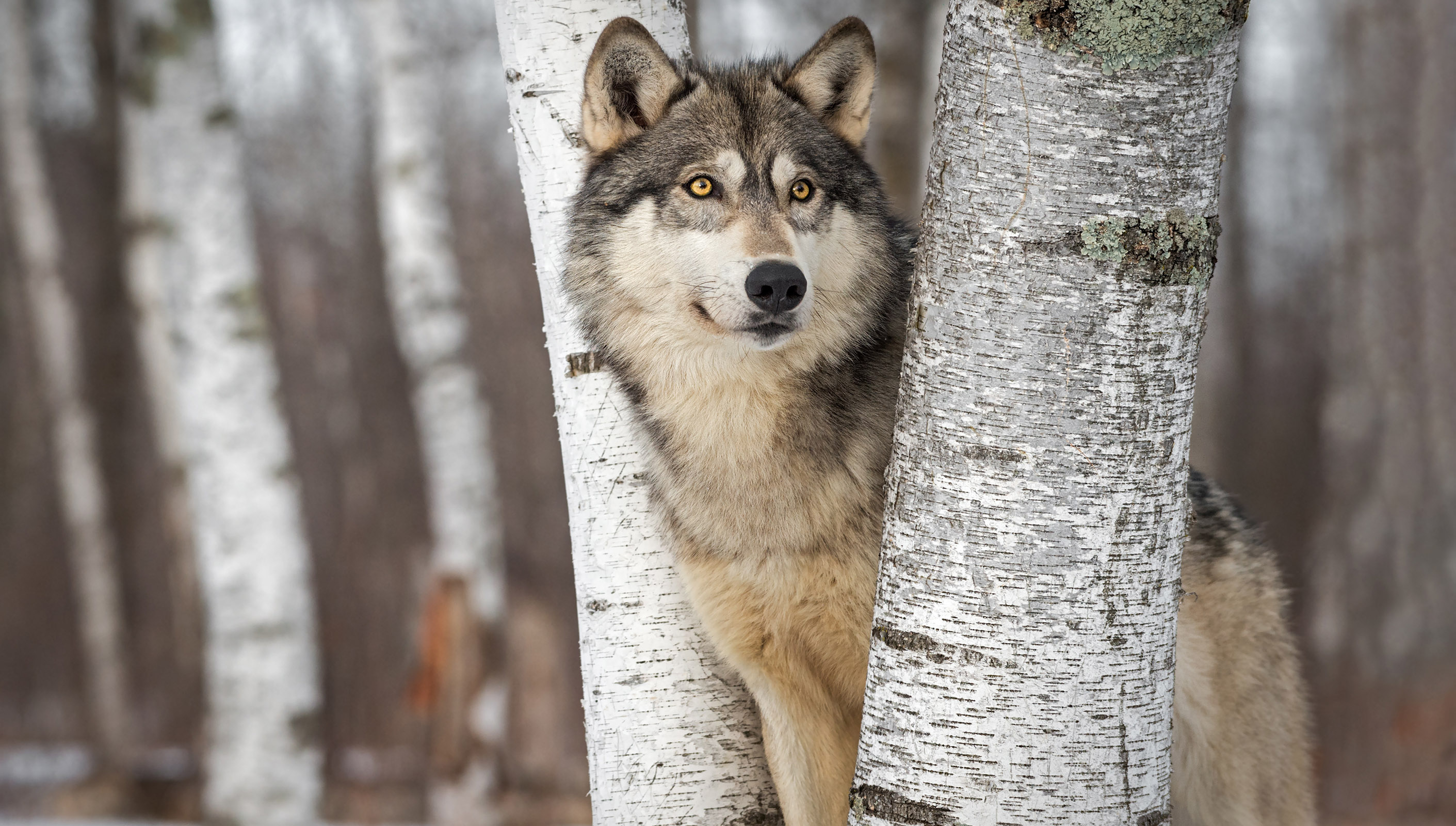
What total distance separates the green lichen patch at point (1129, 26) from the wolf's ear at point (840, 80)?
1.24 meters

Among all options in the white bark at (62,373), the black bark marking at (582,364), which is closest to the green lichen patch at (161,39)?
the white bark at (62,373)

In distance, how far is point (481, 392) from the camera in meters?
12.8

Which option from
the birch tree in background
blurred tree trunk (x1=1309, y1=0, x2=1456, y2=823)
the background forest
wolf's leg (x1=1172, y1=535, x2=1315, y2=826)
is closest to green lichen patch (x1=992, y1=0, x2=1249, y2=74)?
wolf's leg (x1=1172, y1=535, x2=1315, y2=826)

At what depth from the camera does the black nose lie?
260cm

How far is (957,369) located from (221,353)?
6298mm

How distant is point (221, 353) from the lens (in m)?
6.84

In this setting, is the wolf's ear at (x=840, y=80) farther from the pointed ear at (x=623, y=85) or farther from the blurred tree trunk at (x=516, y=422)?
the blurred tree trunk at (x=516, y=422)

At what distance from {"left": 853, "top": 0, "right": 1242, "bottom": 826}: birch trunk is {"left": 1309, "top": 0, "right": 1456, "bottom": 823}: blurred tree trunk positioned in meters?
7.86

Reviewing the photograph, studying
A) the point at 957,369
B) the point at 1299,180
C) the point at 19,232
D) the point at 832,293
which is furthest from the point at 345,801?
the point at 1299,180

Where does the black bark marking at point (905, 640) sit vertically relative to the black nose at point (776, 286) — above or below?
below

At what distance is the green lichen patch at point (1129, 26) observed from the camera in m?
1.67

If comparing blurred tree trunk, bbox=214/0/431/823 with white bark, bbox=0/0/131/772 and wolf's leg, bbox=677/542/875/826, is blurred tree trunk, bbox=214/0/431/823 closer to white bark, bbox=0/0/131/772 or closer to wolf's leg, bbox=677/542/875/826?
white bark, bbox=0/0/131/772

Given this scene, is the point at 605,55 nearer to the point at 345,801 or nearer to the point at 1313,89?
the point at 345,801

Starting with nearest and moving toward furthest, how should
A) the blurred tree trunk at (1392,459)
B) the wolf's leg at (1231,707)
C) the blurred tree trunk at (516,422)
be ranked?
the wolf's leg at (1231,707)
the blurred tree trunk at (1392,459)
the blurred tree trunk at (516,422)
